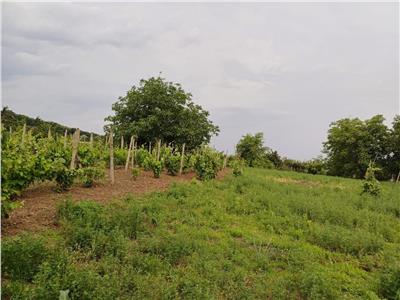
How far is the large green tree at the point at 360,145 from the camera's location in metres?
41.4

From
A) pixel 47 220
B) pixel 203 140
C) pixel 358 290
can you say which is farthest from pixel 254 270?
pixel 203 140

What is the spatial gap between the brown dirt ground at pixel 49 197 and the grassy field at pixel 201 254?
1.46 feet

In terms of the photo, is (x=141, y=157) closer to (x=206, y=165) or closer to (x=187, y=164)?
(x=187, y=164)

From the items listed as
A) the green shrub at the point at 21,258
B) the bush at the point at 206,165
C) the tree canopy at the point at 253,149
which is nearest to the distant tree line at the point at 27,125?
the bush at the point at 206,165

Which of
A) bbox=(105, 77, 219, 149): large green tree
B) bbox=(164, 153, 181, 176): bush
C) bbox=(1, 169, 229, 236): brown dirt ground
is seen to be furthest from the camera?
bbox=(105, 77, 219, 149): large green tree

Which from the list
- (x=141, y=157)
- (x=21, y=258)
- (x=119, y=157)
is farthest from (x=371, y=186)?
(x=21, y=258)

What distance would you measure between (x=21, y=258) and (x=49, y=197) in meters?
4.40

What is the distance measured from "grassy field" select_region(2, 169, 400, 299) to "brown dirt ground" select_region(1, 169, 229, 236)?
1.46 ft

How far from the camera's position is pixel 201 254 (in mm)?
6371

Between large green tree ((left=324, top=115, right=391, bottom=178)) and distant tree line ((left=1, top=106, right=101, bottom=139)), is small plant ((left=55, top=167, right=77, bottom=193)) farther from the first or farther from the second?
large green tree ((left=324, top=115, right=391, bottom=178))

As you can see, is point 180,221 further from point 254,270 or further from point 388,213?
point 388,213

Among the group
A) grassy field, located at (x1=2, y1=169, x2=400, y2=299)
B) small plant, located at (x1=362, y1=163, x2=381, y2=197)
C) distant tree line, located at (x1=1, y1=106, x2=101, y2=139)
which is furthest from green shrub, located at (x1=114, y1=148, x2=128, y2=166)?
small plant, located at (x1=362, y1=163, x2=381, y2=197)

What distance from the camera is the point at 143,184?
520 inches

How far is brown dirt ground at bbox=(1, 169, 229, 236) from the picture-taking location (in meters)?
6.65
